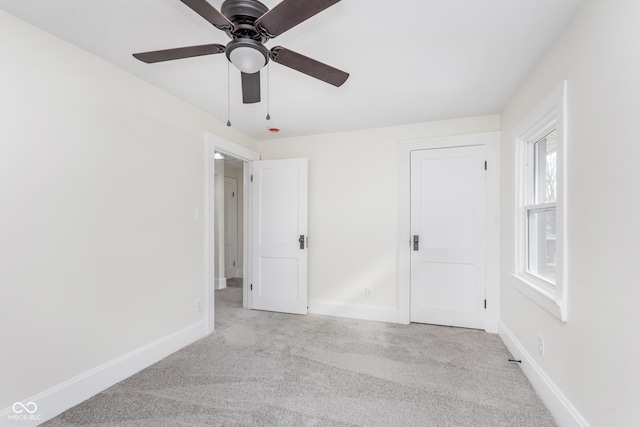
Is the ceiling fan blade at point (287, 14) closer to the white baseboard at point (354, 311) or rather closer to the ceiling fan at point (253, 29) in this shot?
the ceiling fan at point (253, 29)

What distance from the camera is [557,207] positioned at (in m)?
1.78

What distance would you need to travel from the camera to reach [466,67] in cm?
217

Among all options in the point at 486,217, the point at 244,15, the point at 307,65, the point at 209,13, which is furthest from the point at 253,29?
the point at 486,217

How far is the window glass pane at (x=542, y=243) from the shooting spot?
2.12m

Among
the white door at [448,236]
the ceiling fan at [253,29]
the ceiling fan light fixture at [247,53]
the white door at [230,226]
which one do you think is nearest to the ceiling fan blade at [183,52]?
the ceiling fan at [253,29]

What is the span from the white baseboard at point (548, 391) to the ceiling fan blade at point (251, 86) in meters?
2.45

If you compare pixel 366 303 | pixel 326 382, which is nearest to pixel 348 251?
pixel 366 303

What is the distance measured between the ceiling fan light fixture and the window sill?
6.90 ft

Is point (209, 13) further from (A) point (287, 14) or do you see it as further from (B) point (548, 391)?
(B) point (548, 391)

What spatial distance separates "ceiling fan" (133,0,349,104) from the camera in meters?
1.15

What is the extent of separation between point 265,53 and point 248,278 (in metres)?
3.12

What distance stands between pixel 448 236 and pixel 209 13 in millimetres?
3003

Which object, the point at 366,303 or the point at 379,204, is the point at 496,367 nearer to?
the point at 366,303

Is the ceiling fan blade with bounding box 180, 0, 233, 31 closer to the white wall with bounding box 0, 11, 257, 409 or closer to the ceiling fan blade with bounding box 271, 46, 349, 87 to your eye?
the ceiling fan blade with bounding box 271, 46, 349, 87
